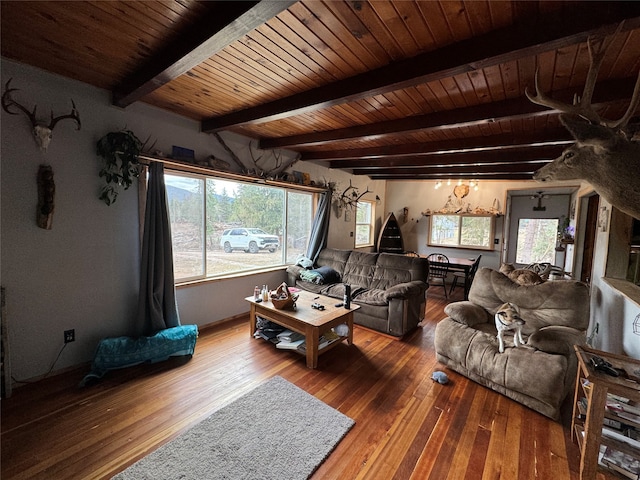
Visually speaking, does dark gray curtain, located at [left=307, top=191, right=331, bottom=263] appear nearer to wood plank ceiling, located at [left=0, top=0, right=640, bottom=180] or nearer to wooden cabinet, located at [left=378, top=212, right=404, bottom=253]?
wood plank ceiling, located at [left=0, top=0, right=640, bottom=180]

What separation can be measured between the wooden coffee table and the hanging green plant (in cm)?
173

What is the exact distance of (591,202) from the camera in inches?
166

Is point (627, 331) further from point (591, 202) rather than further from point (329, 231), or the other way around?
point (329, 231)

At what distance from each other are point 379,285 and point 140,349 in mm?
2968

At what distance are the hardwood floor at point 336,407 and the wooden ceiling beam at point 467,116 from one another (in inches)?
91.1

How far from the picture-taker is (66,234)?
7.37 feet

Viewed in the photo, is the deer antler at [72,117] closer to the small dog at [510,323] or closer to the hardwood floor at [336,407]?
the hardwood floor at [336,407]

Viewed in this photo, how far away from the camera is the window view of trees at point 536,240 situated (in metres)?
5.58

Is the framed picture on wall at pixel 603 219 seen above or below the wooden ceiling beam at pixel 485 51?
below

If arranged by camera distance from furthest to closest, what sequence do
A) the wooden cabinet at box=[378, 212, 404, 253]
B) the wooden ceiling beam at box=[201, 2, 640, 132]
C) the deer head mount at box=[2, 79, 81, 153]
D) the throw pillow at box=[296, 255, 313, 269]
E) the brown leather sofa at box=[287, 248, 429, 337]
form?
the wooden cabinet at box=[378, 212, 404, 253]
the throw pillow at box=[296, 255, 313, 269]
the brown leather sofa at box=[287, 248, 429, 337]
the deer head mount at box=[2, 79, 81, 153]
the wooden ceiling beam at box=[201, 2, 640, 132]

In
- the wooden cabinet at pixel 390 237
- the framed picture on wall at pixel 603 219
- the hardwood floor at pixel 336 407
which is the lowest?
the hardwood floor at pixel 336 407

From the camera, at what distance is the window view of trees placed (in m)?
5.58

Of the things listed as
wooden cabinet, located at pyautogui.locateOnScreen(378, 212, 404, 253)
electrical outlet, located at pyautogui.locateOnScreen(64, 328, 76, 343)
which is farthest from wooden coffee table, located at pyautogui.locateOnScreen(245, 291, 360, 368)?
wooden cabinet, located at pyautogui.locateOnScreen(378, 212, 404, 253)

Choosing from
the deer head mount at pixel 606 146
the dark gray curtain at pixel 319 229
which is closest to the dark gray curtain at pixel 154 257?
the dark gray curtain at pixel 319 229
